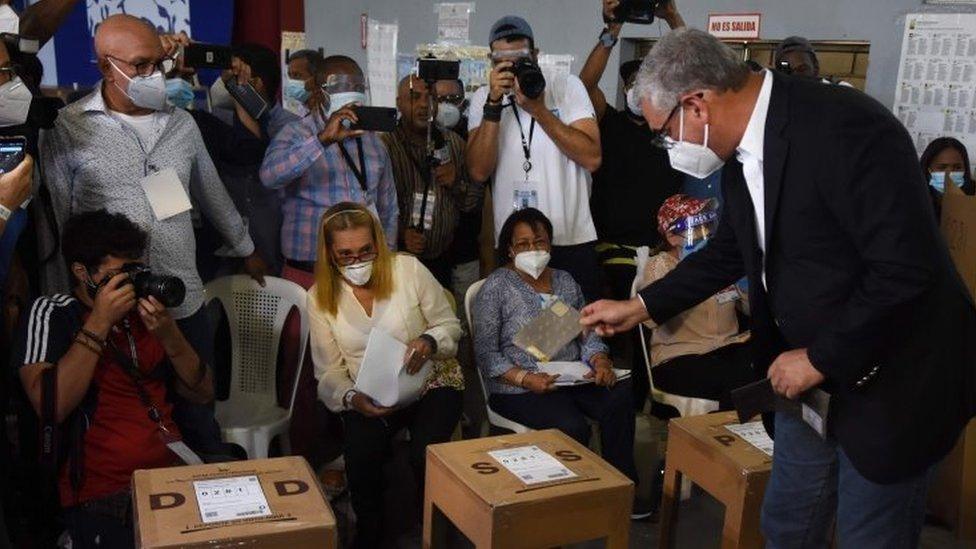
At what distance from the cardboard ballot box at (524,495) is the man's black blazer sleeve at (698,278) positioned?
404 millimetres

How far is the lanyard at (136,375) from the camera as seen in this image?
2221mm

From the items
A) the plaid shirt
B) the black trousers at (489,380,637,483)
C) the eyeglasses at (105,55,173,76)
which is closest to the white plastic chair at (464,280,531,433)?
the black trousers at (489,380,637,483)

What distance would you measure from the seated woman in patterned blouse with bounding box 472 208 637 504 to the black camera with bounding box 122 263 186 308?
110 centimetres

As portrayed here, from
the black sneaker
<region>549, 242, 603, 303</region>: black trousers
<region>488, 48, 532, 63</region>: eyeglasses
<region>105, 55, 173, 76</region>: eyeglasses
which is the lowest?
the black sneaker

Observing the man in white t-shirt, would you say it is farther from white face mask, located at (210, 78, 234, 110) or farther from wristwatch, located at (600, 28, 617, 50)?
white face mask, located at (210, 78, 234, 110)

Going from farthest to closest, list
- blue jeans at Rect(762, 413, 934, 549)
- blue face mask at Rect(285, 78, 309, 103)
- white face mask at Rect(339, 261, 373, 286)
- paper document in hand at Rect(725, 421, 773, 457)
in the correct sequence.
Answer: blue face mask at Rect(285, 78, 309, 103), white face mask at Rect(339, 261, 373, 286), paper document in hand at Rect(725, 421, 773, 457), blue jeans at Rect(762, 413, 934, 549)

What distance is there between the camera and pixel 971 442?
2.77 m

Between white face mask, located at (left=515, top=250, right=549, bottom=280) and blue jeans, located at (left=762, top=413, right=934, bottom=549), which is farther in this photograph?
white face mask, located at (left=515, top=250, right=549, bottom=280)

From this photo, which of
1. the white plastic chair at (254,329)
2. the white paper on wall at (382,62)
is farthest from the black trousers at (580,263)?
the white paper on wall at (382,62)

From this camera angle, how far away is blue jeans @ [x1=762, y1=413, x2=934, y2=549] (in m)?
1.65

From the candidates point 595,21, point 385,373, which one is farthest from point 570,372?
point 595,21

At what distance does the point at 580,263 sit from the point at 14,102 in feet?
6.30

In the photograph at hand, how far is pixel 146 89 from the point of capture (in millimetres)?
2449

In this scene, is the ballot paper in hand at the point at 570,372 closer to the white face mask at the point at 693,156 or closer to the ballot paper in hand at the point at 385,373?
the ballot paper in hand at the point at 385,373
